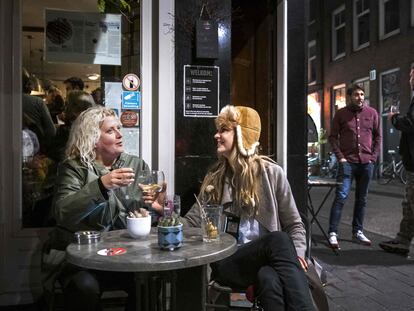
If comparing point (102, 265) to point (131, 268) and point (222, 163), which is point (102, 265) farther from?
point (222, 163)

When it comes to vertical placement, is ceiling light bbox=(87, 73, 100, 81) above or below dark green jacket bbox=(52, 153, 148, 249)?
above

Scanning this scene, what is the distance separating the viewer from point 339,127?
20.1ft

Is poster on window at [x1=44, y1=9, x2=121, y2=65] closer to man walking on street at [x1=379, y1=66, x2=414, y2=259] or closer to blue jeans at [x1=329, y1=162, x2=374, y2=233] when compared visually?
man walking on street at [x1=379, y1=66, x2=414, y2=259]

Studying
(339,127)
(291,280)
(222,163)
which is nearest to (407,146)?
(339,127)

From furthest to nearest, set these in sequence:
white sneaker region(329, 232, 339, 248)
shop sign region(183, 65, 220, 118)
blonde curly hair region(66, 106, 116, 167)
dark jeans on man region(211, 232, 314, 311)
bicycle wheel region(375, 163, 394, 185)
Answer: bicycle wheel region(375, 163, 394, 185) → white sneaker region(329, 232, 339, 248) → shop sign region(183, 65, 220, 118) → blonde curly hair region(66, 106, 116, 167) → dark jeans on man region(211, 232, 314, 311)

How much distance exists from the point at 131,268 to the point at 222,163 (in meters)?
1.26

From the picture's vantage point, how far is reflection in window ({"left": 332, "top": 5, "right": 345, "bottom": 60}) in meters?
20.9

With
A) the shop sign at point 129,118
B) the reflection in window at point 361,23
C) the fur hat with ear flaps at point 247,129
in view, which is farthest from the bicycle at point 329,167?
the fur hat with ear flaps at point 247,129

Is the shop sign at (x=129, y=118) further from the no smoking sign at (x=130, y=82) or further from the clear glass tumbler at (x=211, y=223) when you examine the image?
the clear glass tumbler at (x=211, y=223)

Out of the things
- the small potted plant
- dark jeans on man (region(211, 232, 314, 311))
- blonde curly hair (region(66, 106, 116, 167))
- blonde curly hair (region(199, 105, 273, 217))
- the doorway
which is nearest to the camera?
the small potted plant

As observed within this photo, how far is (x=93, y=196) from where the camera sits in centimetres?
240

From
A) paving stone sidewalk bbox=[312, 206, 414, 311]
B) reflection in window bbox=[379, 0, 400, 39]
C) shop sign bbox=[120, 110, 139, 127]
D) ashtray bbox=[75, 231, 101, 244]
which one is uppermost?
reflection in window bbox=[379, 0, 400, 39]

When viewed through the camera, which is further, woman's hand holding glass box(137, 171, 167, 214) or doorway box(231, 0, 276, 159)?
doorway box(231, 0, 276, 159)

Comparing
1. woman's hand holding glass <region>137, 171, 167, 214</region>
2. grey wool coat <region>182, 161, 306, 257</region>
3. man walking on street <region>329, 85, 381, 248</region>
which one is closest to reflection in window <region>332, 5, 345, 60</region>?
man walking on street <region>329, 85, 381, 248</region>
